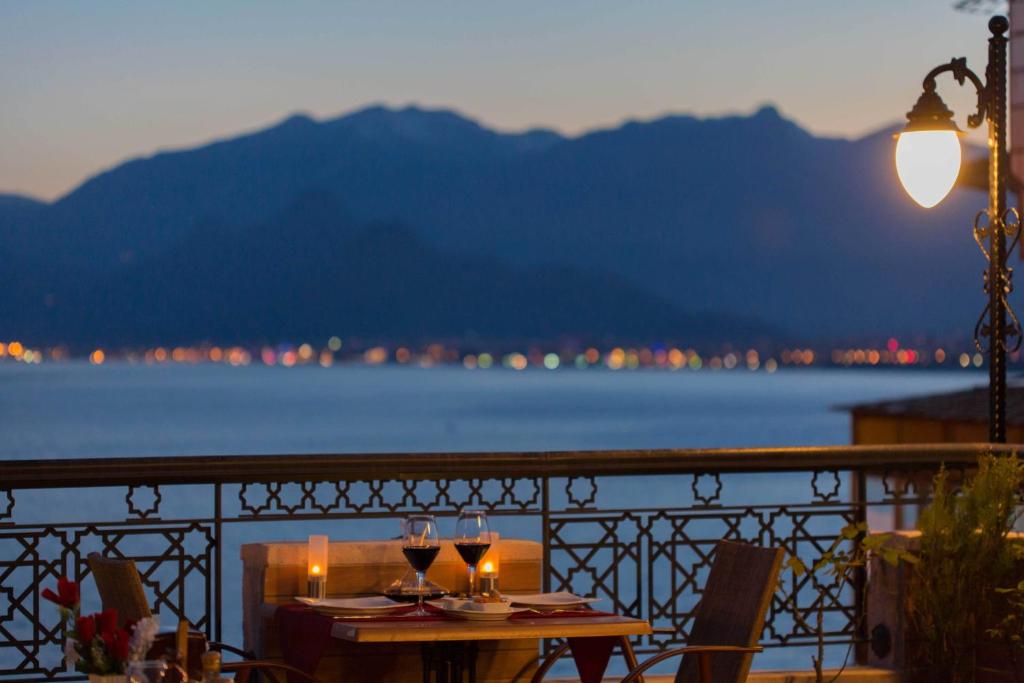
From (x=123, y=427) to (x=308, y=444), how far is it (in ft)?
59.4

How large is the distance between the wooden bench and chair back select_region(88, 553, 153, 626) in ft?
2.71

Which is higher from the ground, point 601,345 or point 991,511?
point 601,345

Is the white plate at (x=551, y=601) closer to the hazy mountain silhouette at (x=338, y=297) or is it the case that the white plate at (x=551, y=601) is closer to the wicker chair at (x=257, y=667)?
the wicker chair at (x=257, y=667)

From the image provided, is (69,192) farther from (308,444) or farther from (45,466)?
(45,466)

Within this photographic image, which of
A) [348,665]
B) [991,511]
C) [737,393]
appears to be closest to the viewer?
[348,665]

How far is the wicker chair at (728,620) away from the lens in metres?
5.36

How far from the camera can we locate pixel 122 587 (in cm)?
496

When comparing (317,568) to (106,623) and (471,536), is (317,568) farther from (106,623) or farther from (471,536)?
(106,623)

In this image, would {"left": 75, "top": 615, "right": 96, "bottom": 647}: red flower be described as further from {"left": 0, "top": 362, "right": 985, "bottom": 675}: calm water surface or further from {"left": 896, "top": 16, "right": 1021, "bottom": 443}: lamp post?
{"left": 0, "top": 362, "right": 985, "bottom": 675}: calm water surface

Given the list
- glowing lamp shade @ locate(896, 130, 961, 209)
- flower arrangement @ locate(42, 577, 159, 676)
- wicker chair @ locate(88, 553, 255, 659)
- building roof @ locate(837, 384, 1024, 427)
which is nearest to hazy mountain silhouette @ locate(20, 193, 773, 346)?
building roof @ locate(837, 384, 1024, 427)

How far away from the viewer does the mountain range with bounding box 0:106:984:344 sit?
11425 centimetres

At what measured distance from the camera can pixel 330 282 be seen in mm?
121875

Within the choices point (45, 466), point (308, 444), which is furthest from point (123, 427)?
point (45, 466)

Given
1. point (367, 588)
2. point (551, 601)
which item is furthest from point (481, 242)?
point (551, 601)
